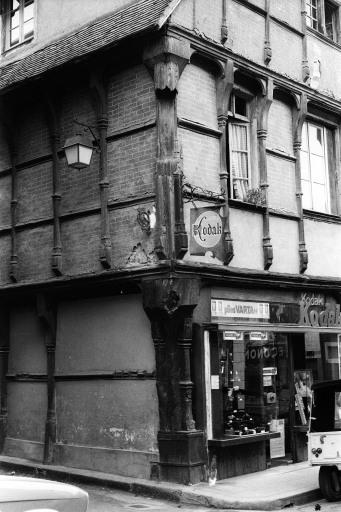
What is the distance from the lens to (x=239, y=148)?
1212 centimetres

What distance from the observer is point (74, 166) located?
10984mm

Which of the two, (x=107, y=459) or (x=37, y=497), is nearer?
(x=37, y=497)

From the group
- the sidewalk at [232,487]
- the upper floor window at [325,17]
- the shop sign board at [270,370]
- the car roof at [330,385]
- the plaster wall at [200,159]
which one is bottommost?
the sidewalk at [232,487]

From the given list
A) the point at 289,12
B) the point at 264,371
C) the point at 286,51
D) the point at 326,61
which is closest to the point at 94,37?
the point at 286,51

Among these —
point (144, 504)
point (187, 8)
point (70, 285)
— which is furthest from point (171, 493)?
point (187, 8)

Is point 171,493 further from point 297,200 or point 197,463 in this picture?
point 297,200

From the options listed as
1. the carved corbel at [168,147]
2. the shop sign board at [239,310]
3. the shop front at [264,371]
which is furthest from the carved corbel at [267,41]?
the shop sign board at [239,310]

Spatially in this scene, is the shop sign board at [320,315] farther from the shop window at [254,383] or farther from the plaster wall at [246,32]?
the plaster wall at [246,32]

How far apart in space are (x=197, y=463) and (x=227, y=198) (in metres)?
4.10

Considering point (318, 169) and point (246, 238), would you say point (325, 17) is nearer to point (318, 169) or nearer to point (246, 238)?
point (318, 169)

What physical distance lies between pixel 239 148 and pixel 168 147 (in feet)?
6.58

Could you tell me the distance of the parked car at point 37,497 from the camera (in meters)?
4.39

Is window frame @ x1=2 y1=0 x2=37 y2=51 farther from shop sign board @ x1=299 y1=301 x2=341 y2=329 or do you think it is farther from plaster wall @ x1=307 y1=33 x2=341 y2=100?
shop sign board @ x1=299 y1=301 x2=341 y2=329

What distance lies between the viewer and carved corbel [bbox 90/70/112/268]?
11.2 metres
